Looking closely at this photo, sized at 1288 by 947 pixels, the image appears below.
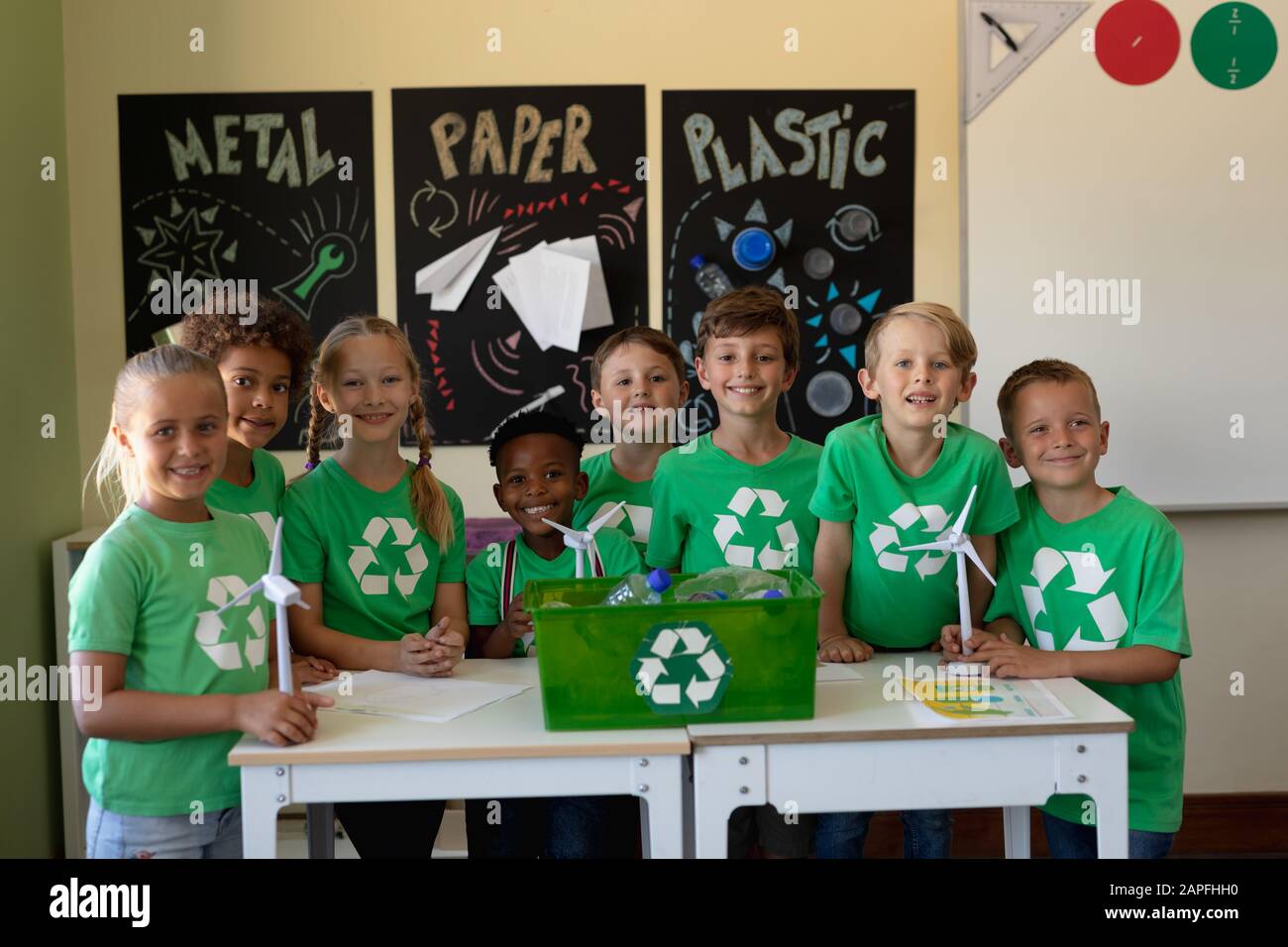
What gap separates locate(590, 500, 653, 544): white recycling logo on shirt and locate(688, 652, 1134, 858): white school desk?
79 cm

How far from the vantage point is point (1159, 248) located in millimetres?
3381

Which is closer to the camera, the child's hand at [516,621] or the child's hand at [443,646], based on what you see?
the child's hand at [443,646]

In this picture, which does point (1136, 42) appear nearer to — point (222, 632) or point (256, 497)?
point (256, 497)

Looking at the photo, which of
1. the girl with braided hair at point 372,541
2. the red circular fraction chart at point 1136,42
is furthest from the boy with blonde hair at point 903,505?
the red circular fraction chart at point 1136,42

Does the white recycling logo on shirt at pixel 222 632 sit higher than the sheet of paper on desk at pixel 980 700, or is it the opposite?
the white recycling logo on shirt at pixel 222 632

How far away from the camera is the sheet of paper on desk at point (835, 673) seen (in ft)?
6.56

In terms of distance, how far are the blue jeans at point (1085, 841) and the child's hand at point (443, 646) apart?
3.63 feet

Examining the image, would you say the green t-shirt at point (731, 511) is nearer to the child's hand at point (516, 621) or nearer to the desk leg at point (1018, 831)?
the child's hand at point (516, 621)

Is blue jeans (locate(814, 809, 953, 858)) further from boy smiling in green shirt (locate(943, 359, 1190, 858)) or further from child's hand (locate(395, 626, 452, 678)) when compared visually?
child's hand (locate(395, 626, 452, 678))

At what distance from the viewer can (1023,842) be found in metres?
2.28

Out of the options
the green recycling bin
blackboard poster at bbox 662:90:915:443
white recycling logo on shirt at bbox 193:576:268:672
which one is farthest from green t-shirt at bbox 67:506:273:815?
blackboard poster at bbox 662:90:915:443

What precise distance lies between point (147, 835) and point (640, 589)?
2.69 ft

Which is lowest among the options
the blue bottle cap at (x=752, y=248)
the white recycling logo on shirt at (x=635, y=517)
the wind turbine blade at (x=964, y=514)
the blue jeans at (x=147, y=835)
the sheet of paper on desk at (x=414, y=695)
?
the blue jeans at (x=147, y=835)

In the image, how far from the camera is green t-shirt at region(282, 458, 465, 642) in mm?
2219
